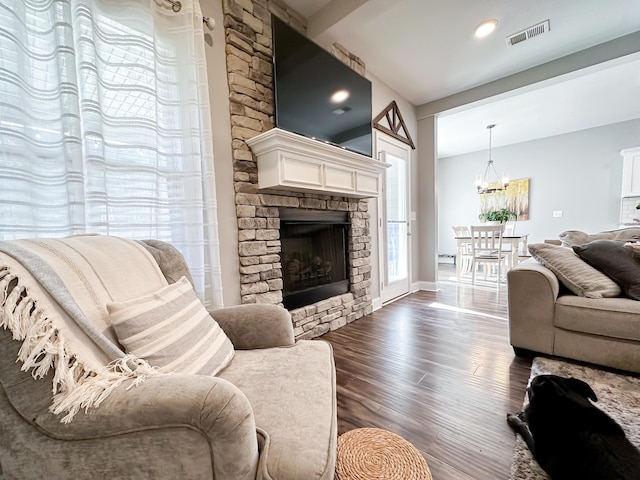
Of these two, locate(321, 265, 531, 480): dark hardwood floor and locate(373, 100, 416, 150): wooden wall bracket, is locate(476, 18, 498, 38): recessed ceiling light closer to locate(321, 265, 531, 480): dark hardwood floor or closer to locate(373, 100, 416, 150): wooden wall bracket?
locate(373, 100, 416, 150): wooden wall bracket

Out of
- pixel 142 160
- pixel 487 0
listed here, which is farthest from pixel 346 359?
pixel 487 0

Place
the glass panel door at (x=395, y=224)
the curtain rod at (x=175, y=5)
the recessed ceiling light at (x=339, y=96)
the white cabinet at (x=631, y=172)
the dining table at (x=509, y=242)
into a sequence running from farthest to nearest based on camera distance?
the white cabinet at (x=631, y=172) → the dining table at (x=509, y=242) → the glass panel door at (x=395, y=224) → the recessed ceiling light at (x=339, y=96) → the curtain rod at (x=175, y=5)

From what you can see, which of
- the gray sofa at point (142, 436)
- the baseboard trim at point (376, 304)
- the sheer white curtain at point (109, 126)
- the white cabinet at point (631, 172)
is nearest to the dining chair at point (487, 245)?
the baseboard trim at point (376, 304)

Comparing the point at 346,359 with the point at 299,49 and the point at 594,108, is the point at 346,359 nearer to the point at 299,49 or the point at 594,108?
the point at 299,49

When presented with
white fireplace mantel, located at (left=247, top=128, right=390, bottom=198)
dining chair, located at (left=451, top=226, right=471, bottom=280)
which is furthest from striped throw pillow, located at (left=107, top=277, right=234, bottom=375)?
dining chair, located at (left=451, top=226, right=471, bottom=280)

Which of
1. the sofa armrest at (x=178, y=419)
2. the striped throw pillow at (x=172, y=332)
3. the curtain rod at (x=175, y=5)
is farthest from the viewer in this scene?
the curtain rod at (x=175, y=5)

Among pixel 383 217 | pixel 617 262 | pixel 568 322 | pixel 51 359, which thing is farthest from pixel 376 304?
pixel 51 359

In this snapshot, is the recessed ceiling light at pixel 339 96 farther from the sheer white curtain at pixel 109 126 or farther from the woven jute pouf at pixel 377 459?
the woven jute pouf at pixel 377 459

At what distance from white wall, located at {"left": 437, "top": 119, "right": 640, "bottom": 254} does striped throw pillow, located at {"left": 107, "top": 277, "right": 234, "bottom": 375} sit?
7.19m

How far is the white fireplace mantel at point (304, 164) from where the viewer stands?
69.2 inches

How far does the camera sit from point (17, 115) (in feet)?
3.39

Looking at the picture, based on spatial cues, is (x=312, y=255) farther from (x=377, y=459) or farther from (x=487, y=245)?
(x=487, y=245)

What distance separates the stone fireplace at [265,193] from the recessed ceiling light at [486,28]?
130 cm

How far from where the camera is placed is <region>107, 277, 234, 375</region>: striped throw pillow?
770 millimetres
